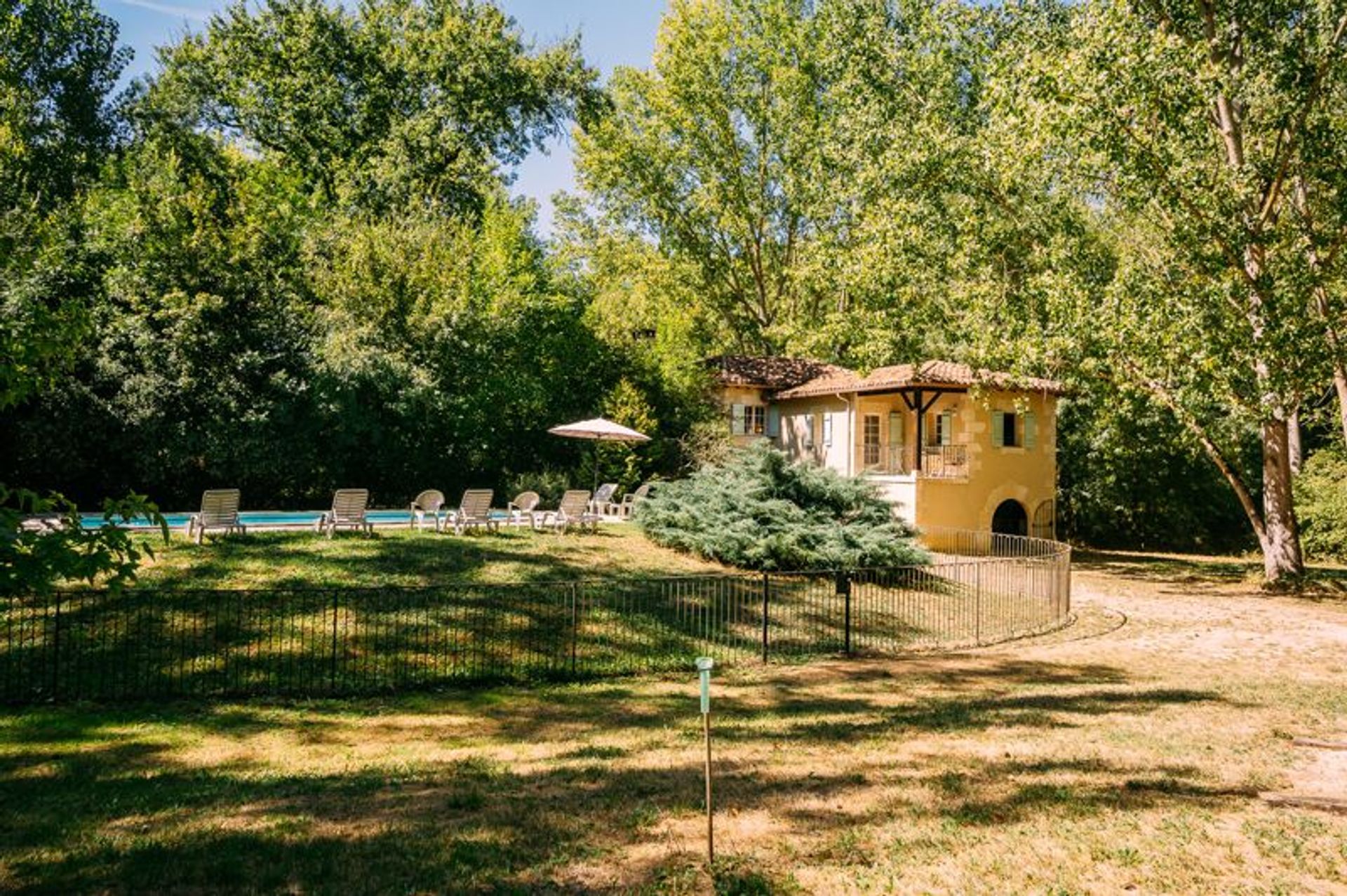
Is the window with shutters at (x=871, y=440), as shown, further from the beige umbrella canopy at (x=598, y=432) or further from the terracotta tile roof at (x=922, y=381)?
the beige umbrella canopy at (x=598, y=432)

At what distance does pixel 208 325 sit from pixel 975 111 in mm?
24249

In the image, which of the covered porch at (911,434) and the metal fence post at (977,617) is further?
the covered porch at (911,434)

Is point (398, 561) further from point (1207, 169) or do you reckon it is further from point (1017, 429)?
point (1017, 429)

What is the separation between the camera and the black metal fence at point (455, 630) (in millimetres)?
10562

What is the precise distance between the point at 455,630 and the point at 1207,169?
19994 millimetres

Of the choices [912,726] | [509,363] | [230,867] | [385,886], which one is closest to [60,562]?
[230,867]

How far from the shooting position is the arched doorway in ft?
103

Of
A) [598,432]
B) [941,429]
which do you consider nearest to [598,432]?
[598,432]

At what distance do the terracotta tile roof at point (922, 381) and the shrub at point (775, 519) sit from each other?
6791 millimetres

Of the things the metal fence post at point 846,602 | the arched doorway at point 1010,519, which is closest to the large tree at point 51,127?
the metal fence post at point 846,602

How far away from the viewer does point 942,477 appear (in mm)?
27875

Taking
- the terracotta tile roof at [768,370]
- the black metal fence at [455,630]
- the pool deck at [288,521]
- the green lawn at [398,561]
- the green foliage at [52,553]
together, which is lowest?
the black metal fence at [455,630]

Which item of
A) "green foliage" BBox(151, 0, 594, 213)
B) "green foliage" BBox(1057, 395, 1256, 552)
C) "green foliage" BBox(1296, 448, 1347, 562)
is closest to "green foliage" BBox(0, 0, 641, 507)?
"green foliage" BBox(151, 0, 594, 213)

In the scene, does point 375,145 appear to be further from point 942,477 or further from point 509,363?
point 942,477
